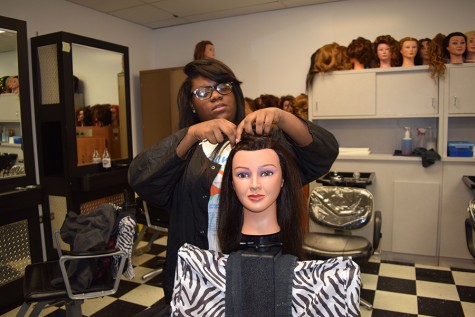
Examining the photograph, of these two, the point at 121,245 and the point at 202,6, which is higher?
the point at 202,6

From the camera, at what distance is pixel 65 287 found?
6.67 feet

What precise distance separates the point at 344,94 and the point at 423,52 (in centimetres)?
85

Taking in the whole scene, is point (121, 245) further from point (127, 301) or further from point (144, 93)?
point (144, 93)

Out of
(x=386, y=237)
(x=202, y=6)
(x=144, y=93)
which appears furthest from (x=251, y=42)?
(x=386, y=237)

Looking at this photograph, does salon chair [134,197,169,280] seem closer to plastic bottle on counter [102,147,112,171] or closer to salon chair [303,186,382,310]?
plastic bottle on counter [102,147,112,171]

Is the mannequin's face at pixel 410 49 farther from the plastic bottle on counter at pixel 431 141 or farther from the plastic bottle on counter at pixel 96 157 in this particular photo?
the plastic bottle on counter at pixel 96 157

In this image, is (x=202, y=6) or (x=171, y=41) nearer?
(x=202, y=6)

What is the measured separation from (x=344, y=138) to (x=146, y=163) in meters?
3.40

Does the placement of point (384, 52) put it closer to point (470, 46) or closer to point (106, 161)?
point (470, 46)

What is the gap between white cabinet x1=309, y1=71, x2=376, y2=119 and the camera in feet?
11.8

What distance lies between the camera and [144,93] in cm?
465

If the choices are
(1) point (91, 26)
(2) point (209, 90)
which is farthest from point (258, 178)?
(1) point (91, 26)

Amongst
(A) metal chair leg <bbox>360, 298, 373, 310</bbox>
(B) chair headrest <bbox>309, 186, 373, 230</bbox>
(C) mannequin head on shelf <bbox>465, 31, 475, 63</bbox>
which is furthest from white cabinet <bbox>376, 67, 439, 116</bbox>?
(A) metal chair leg <bbox>360, 298, 373, 310</bbox>

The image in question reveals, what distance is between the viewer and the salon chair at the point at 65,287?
197cm
